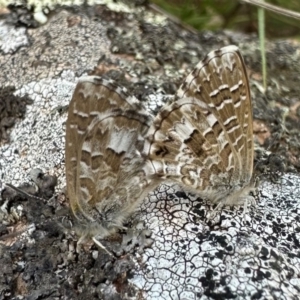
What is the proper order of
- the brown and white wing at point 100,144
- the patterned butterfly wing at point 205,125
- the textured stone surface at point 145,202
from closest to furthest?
the textured stone surface at point 145,202
the brown and white wing at point 100,144
the patterned butterfly wing at point 205,125

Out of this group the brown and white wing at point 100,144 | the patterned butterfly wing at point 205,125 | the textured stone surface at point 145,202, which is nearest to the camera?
the textured stone surface at point 145,202

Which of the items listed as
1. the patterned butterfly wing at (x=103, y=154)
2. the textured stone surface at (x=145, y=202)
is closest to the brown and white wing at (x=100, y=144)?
the patterned butterfly wing at (x=103, y=154)

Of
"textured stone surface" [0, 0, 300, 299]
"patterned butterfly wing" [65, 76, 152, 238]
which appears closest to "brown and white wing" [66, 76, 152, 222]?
"patterned butterfly wing" [65, 76, 152, 238]

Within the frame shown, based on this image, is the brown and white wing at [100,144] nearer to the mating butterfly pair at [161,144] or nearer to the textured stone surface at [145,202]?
the mating butterfly pair at [161,144]

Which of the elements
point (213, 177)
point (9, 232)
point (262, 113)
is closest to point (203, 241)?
point (213, 177)

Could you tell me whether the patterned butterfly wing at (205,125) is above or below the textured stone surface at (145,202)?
above

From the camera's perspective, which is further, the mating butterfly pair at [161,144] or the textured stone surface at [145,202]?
the mating butterfly pair at [161,144]

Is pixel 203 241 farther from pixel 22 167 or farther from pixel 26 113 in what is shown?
pixel 26 113

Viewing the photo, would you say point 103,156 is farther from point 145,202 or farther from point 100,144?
point 145,202

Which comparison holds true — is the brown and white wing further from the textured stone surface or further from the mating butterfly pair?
the textured stone surface

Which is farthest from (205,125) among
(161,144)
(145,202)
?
(145,202)
